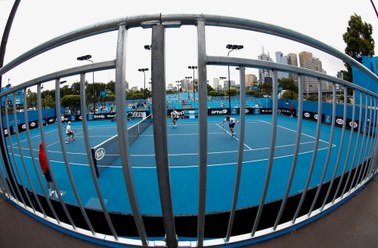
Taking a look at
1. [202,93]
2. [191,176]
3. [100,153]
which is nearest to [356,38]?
[191,176]

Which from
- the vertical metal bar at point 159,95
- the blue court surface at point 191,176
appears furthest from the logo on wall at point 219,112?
the vertical metal bar at point 159,95

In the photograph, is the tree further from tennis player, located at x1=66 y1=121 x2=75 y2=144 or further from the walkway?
tennis player, located at x1=66 y1=121 x2=75 y2=144

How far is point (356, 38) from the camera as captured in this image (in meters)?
21.0

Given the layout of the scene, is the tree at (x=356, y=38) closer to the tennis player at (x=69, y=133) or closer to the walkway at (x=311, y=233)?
the walkway at (x=311, y=233)

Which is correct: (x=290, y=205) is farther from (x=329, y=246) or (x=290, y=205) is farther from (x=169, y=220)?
(x=169, y=220)

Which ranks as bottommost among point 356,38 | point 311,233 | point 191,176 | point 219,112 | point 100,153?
point 191,176

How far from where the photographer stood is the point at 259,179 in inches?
334

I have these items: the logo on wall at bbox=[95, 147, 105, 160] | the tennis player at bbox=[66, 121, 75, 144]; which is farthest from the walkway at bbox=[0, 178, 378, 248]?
the tennis player at bbox=[66, 121, 75, 144]

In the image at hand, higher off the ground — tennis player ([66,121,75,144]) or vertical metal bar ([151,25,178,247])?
Answer: vertical metal bar ([151,25,178,247])

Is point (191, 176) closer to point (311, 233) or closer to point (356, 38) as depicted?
point (311, 233)

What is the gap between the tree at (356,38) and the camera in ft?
67.8

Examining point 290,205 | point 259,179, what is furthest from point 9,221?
point 259,179

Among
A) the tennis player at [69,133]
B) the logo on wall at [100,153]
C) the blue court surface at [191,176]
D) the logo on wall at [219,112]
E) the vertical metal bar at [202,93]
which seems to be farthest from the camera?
the logo on wall at [219,112]

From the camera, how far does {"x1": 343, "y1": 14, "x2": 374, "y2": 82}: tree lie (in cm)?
2065
